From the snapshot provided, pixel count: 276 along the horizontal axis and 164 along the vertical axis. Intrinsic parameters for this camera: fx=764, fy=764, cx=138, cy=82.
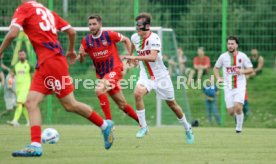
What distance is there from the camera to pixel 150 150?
440 inches

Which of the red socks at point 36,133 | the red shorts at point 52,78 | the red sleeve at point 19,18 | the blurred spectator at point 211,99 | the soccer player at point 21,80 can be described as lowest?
the blurred spectator at point 211,99

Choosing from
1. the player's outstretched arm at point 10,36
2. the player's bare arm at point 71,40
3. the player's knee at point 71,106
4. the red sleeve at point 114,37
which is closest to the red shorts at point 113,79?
the red sleeve at point 114,37

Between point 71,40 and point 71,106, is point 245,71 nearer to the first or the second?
point 71,40

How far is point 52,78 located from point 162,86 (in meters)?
4.16

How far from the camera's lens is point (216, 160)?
9.71 m

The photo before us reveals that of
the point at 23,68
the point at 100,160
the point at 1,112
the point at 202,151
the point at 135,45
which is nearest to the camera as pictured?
the point at 100,160

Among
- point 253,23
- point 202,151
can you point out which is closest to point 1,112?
point 253,23

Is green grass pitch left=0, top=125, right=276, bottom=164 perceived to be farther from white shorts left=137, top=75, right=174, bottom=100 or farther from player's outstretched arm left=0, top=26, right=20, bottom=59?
player's outstretched arm left=0, top=26, right=20, bottom=59

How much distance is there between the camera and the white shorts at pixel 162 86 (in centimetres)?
1360

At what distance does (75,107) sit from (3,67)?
1228 cm

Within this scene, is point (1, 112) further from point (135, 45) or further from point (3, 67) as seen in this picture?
point (135, 45)

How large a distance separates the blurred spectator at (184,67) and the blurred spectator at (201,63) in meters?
0.40

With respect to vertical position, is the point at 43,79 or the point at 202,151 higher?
the point at 43,79

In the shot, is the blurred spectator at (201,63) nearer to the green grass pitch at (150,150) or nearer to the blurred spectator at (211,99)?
the blurred spectator at (211,99)
